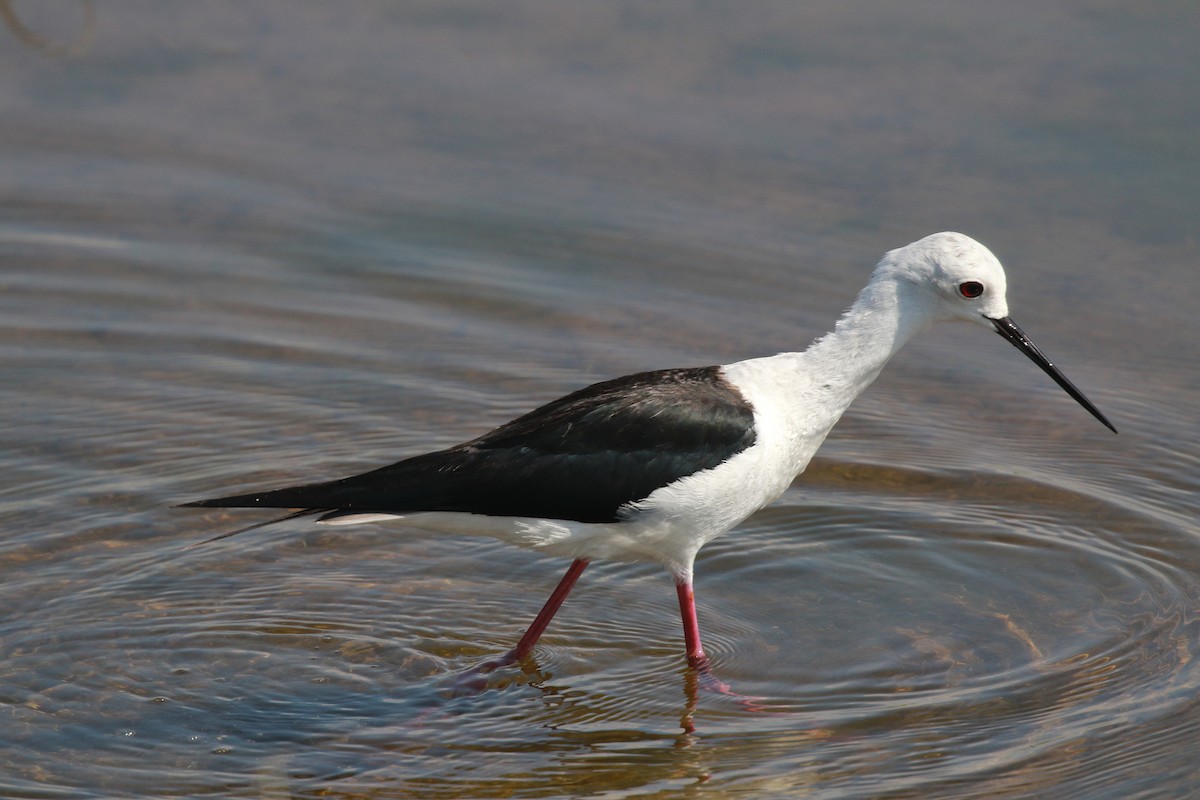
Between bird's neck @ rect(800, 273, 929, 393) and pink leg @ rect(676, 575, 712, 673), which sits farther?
pink leg @ rect(676, 575, 712, 673)

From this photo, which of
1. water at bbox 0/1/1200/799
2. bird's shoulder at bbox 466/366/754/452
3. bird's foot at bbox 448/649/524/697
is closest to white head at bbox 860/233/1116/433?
bird's shoulder at bbox 466/366/754/452

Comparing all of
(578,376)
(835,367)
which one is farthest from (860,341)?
(578,376)

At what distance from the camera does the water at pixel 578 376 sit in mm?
5785

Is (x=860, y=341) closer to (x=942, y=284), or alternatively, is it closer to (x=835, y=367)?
(x=835, y=367)

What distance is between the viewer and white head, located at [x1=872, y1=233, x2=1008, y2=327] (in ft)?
19.5

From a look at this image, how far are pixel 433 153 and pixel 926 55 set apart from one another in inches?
126

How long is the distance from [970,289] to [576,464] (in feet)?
5.06

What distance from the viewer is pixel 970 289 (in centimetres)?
599

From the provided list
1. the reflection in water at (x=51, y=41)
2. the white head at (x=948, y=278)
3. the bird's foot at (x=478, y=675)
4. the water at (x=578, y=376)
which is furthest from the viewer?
the reflection in water at (x=51, y=41)

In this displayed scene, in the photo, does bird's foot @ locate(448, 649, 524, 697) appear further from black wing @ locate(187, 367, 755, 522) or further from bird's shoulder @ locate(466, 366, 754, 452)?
bird's shoulder @ locate(466, 366, 754, 452)

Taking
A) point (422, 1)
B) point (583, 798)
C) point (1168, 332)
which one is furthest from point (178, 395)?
point (1168, 332)

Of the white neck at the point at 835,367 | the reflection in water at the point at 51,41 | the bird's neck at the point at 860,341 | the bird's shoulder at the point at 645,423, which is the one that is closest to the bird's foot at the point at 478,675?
the bird's shoulder at the point at 645,423

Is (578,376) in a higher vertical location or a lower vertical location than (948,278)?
lower

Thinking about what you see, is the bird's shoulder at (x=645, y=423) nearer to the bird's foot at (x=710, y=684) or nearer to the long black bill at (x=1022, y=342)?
the bird's foot at (x=710, y=684)
